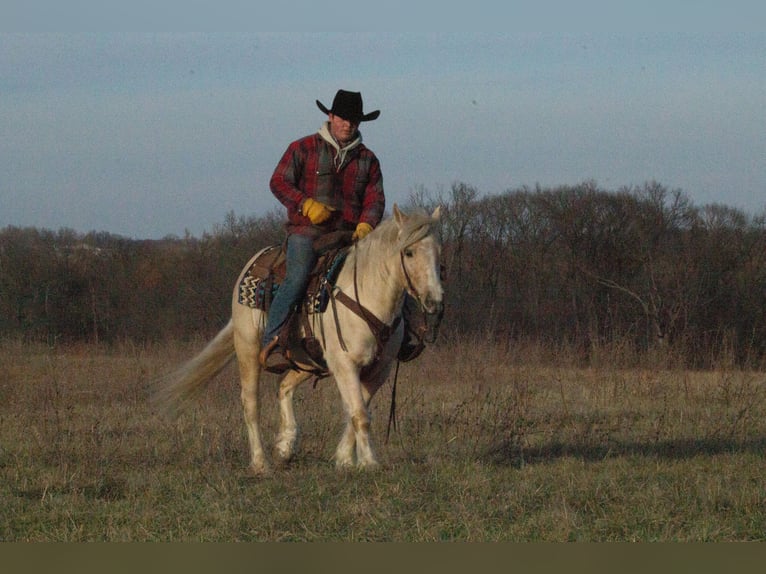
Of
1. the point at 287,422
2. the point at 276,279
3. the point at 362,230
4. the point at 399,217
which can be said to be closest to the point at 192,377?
the point at 287,422

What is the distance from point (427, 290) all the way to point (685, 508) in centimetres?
219

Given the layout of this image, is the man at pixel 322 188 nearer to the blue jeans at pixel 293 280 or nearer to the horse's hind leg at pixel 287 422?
the blue jeans at pixel 293 280

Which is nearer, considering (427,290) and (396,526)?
(396,526)

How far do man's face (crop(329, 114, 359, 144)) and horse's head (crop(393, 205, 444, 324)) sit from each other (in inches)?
44.7

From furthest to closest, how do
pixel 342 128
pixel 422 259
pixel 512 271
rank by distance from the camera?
1. pixel 512 271
2. pixel 342 128
3. pixel 422 259

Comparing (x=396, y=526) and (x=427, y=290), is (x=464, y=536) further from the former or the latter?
(x=427, y=290)

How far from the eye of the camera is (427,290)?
6902mm

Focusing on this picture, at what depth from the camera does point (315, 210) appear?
7930mm

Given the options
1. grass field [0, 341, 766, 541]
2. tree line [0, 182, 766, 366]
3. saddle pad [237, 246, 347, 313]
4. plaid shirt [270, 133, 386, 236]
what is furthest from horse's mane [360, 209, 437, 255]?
tree line [0, 182, 766, 366]

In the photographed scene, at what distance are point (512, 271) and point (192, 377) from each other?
25.5 metres

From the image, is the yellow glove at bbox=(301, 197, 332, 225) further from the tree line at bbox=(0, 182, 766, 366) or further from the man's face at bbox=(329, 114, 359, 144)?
the tree line at bbox=(0, 182, 766, 366)

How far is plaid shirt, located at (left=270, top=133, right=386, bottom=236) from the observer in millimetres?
8094

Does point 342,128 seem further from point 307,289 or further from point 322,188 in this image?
point 307,289

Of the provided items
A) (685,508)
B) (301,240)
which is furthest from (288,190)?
(685,508)
